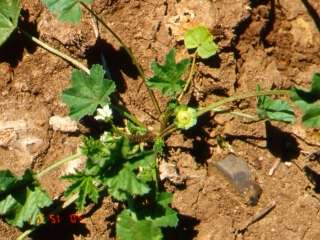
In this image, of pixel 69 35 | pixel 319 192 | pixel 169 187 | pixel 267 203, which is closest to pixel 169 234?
pixel 169 187

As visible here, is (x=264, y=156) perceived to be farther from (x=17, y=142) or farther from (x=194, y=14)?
(x=17, y=142)

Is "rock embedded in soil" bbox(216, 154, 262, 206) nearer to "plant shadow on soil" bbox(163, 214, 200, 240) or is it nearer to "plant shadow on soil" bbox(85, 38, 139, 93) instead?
"plant shadow on soil" bbox(163, 214, 200, 240)

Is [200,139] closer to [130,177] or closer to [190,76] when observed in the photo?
[190,76]

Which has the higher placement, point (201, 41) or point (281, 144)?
point (201, 41)

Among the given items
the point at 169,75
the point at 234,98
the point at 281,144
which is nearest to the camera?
the point at 169,75

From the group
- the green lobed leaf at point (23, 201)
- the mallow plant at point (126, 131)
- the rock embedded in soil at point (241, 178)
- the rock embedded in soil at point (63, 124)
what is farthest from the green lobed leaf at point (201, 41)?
the green lobed leaf at point (23, 201)

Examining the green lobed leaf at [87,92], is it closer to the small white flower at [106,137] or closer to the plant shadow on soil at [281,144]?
the small white flower at [106,137]

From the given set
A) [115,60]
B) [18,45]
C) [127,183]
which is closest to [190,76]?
[115,60]
